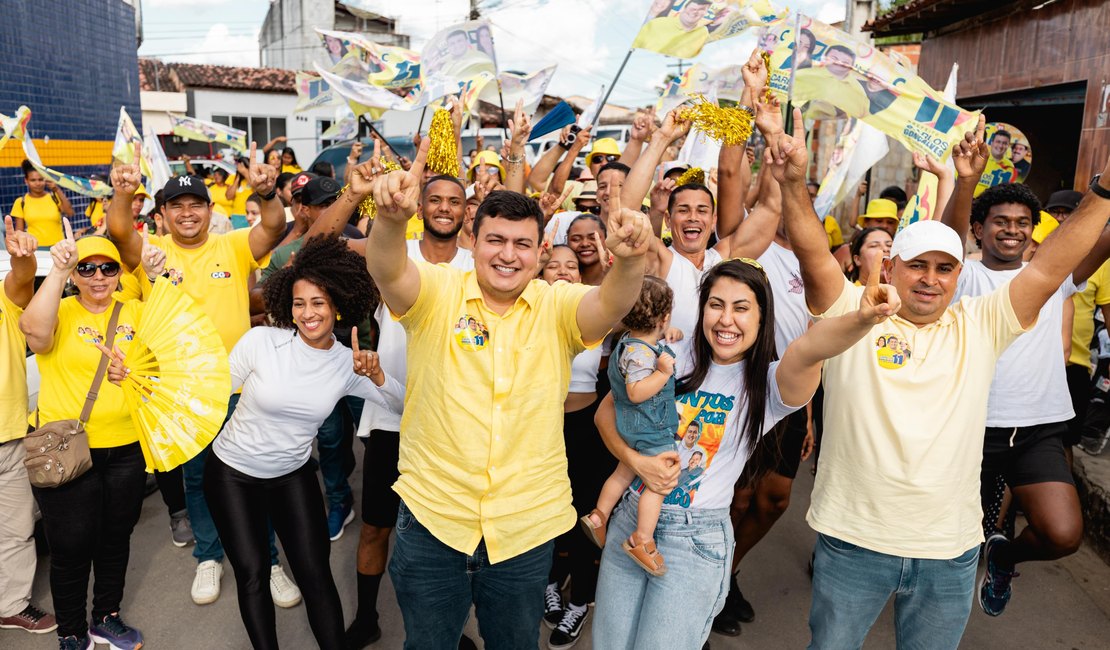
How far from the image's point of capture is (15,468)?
371cm

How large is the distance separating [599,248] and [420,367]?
1623 mm

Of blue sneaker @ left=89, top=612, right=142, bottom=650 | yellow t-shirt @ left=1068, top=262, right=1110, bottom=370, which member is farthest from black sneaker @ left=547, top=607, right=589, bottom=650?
yellow t-shirt @ left=1068, top=262, right=1110, bottom=370

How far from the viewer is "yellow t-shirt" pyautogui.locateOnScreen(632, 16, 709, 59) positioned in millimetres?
5383

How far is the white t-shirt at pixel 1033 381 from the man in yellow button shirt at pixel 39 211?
8.80 metres

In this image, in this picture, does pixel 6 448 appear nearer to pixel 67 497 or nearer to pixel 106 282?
pixel 67 497

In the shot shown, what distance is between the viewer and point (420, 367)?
264cm

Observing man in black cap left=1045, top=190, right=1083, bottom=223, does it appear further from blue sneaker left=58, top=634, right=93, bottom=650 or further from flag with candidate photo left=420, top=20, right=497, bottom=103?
blue sneaker left=58, top=634, right=93, bottom=650

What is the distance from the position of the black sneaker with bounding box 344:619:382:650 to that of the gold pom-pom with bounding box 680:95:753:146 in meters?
2.86

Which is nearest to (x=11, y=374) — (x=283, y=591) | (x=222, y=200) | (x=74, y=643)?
(x=74, y=643)

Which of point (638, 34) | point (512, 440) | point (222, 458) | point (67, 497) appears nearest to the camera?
point (512, 440)

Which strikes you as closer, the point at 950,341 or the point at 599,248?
the point at 950,341

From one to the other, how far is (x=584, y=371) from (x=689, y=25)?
303 cm

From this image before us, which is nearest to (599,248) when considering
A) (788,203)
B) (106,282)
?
(788,203)

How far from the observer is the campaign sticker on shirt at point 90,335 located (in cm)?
355
